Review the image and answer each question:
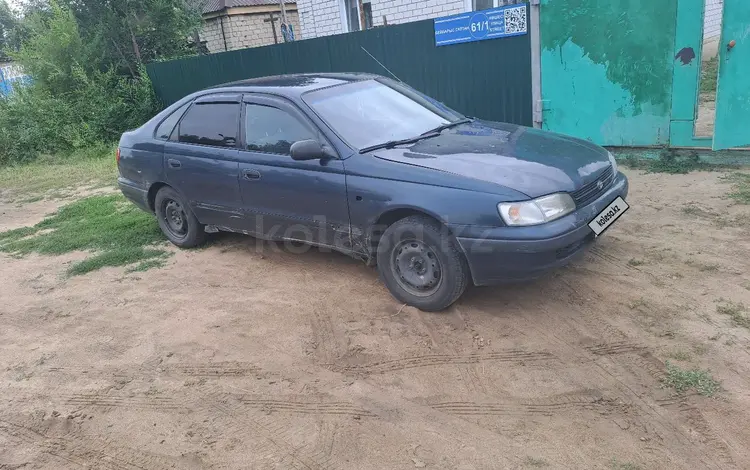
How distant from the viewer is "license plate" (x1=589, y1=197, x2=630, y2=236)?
4.11 m

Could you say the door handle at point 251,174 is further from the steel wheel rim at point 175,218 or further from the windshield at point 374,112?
the steel wheel rim at point 175,218

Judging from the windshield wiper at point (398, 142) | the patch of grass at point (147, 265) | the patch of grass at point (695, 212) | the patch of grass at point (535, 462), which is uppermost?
the windshield wiper at point (398, 142)

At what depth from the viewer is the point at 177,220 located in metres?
6.27

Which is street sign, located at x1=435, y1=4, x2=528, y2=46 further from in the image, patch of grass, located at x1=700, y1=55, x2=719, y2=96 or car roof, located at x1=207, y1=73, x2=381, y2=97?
patch of grass, located at x1=700, y1=55, x2=719, y2=96

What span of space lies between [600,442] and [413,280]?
5.83 ft

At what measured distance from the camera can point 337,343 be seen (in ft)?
13.3

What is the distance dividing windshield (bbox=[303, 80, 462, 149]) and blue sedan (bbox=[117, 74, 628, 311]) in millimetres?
15

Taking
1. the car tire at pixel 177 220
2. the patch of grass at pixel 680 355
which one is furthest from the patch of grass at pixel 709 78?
the car tire at pixel 177 220

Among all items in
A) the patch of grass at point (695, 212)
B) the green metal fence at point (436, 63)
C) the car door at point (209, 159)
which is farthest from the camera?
the green metal fence at point (436, 63)

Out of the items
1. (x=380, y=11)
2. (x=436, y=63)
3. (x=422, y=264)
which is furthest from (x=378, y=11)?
(x=422, y=264)

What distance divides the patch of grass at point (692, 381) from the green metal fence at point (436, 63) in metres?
5.64

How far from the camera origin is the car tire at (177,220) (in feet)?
19.8

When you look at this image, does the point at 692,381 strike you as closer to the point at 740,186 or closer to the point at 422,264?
the point at 422,264

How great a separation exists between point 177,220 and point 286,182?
6.66ft
